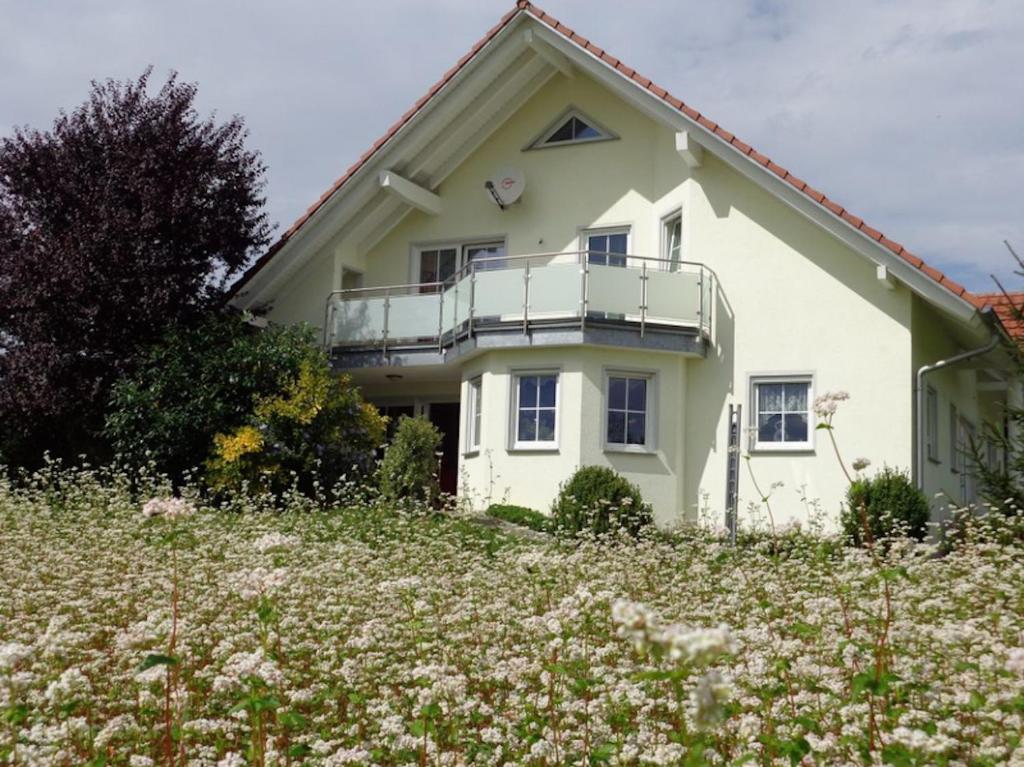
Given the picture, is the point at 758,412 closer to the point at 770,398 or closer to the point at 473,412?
the point at 770,398

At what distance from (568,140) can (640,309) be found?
14.3 ft

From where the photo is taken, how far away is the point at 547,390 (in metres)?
18.7

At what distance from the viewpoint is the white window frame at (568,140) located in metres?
20.9

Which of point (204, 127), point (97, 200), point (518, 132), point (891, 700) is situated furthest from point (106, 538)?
point (518, 132)

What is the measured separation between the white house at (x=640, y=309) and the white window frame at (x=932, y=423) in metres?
0.07

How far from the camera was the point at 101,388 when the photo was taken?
750 inches

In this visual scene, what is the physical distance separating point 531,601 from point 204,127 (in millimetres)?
14698

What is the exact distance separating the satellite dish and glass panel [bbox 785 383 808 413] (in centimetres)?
604

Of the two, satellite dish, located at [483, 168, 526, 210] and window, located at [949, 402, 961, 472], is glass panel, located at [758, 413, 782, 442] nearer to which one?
window, located at [949, 402, 961, 472]

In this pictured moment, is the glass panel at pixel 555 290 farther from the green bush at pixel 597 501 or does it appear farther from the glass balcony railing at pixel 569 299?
the green bush at pixel 597 501

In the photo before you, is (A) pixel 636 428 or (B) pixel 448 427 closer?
(A) pixel 636 428

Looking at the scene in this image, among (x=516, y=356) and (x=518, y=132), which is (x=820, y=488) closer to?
(x=516, y=356)

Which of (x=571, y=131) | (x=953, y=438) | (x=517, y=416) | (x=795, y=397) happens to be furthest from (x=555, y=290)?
(x=953, y=438)

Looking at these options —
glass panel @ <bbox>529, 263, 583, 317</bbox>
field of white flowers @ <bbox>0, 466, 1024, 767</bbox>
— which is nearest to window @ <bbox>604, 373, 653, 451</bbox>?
glass panel @ <bbox>529, 263, 583, 317</bbox>
